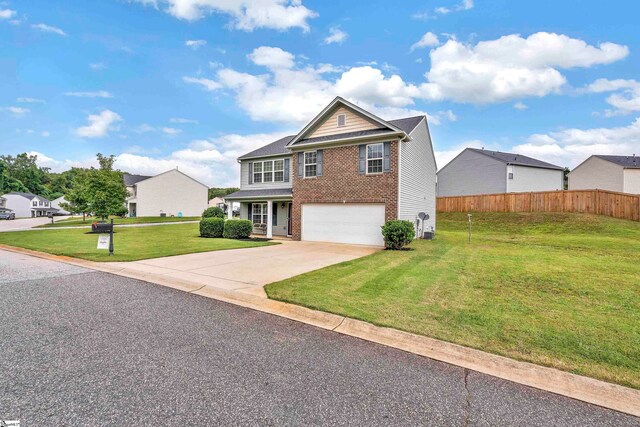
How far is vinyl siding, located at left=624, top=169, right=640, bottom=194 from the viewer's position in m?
33.0

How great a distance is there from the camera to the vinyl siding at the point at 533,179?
33.1 meters

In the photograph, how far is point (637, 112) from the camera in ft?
83.4

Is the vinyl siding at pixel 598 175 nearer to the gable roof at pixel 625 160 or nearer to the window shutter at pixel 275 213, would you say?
the gable roof at pixel 625 160

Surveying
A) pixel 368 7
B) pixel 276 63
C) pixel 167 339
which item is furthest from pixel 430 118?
pixel 167 339

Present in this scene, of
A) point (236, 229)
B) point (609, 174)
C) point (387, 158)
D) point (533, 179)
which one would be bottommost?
point (236, 229)

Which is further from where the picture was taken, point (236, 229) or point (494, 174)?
point (494, 174)

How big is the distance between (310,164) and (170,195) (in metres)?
36.2

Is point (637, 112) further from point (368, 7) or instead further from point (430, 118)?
point (368, 7)

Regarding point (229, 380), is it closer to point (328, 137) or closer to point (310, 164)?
point (328, 137)

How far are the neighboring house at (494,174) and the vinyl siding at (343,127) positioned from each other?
79.6 ft

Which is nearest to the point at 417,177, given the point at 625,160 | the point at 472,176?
the point at 472,176

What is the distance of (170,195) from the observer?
45.8 meters

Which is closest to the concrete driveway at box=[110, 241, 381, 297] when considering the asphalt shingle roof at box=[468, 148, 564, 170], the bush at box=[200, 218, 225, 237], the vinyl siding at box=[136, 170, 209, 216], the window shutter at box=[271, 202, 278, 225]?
the bush at box=[200, 218, 225, 237]

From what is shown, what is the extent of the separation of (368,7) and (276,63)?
6.30 m
